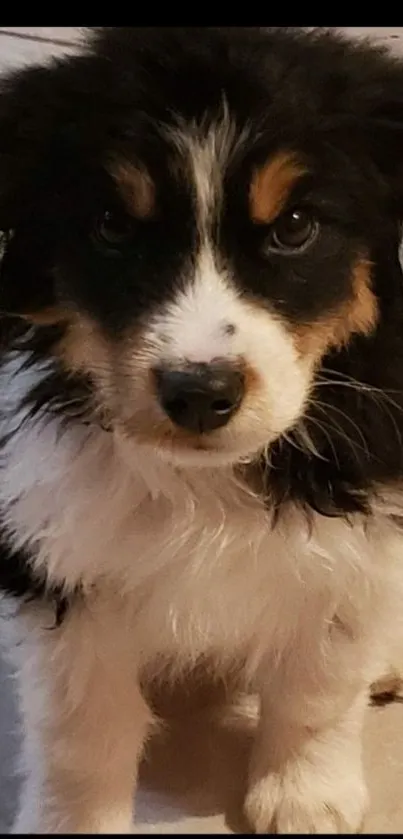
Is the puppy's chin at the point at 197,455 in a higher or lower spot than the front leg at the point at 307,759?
higher

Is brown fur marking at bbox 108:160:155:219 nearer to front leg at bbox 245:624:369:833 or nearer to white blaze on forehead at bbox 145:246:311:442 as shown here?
white blaze on forehead at bbox 145:246:311:442

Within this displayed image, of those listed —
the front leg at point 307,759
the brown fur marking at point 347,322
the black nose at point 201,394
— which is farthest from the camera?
the front leg at point 307,759

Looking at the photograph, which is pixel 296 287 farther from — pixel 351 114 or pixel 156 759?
pixel 156 759

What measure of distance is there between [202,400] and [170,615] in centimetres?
38

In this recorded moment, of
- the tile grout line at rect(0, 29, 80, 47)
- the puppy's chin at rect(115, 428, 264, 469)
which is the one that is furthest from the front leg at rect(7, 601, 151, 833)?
the tile grout line at rect(0, 29, 80, 47)

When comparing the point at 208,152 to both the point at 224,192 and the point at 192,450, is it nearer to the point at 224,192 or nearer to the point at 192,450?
the point at 224,192

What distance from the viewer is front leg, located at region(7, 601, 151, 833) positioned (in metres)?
1.52

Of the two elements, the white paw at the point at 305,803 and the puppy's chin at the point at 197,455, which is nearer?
the puppy's chin at the point at 197,455

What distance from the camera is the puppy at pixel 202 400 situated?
1251mm

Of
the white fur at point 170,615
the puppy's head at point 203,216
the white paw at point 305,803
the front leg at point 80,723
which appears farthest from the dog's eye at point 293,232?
the white paw at point 305,803

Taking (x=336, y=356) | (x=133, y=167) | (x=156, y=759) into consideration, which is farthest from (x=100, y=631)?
(x=133, y=167)

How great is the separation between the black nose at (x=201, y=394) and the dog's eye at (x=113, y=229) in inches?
6.0

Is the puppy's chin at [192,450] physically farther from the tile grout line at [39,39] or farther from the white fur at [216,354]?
the tile grout line at [39,39]

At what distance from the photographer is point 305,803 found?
5.36 ft
